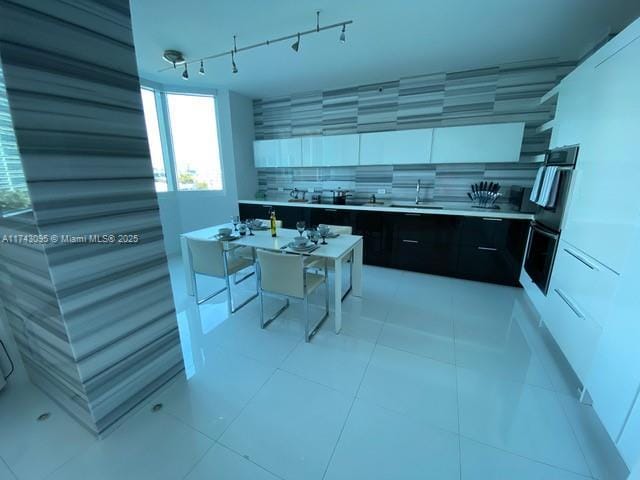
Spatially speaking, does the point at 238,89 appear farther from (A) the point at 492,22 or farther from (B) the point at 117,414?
(B) the point at 117,414

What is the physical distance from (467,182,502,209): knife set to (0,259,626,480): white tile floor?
1698 mm

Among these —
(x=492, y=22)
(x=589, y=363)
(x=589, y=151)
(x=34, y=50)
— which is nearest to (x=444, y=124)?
(x=492, y=22)

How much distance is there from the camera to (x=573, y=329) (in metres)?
1.73

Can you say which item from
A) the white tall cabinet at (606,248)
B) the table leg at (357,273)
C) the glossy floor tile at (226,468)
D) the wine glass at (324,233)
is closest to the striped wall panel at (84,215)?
the glossy floor tile at (226,468)

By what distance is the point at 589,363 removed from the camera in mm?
1521

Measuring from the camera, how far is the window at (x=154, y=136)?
3756 mm

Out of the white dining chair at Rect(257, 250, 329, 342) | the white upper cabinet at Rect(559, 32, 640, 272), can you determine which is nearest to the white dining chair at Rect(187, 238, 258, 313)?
the white dining chair at Rect(257, 250, 329, 342)

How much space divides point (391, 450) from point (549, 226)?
7.33 feet

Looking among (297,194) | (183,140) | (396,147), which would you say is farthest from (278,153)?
(396,147)

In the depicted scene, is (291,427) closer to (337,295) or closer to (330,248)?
(337,295)

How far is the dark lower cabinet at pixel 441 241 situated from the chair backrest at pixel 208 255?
6.10ft

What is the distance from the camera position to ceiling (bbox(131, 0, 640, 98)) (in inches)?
80.7

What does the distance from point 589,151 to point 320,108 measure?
3490 mm

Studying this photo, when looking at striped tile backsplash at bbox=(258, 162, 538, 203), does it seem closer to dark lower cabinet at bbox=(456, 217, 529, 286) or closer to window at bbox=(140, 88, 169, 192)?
dark lower cabinet at bbox=(456, 217, 529, 286)
